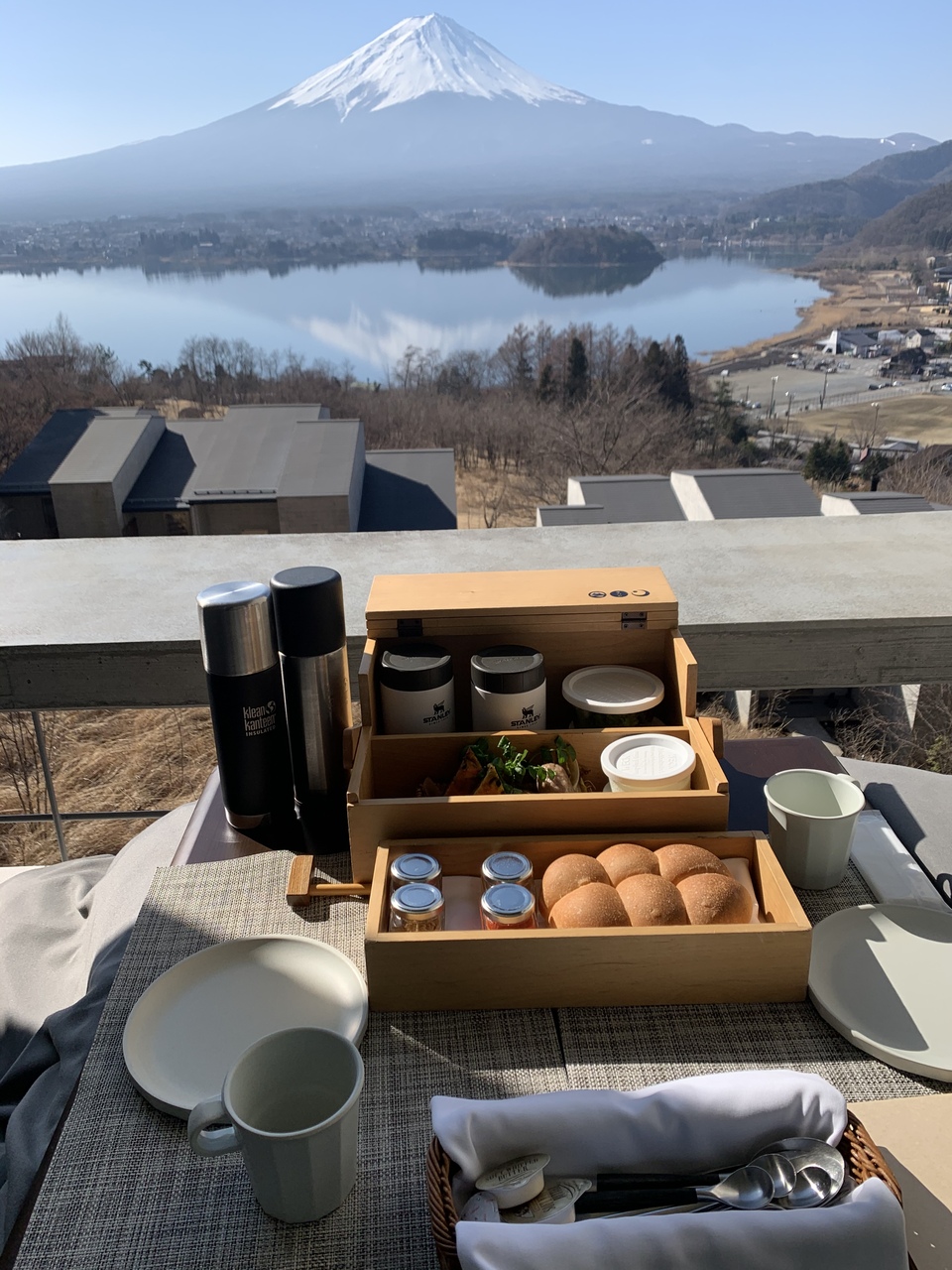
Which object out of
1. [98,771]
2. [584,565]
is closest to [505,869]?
[584,565]

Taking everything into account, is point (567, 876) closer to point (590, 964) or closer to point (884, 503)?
point (590, 964)

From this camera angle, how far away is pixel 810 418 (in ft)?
111

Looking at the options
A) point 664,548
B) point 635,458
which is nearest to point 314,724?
point 664,548

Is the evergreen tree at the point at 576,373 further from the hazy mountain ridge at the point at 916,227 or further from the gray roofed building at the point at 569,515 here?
the hazy mountain ridge at the point at 916,227

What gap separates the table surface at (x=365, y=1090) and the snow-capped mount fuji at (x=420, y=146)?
145m

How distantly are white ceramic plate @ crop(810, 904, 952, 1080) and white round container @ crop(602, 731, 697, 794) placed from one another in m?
0.19

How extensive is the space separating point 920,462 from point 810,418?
28.9 feet

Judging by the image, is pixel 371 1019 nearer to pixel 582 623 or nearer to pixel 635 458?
pixel 582 623

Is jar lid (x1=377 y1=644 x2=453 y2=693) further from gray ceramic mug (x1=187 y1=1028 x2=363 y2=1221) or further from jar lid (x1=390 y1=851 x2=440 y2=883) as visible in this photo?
gray ceramic mug (x1=187 y1=1028 x2=363 y2=1221)

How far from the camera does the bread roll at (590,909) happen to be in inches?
29.8

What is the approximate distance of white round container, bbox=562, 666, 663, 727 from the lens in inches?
40.1

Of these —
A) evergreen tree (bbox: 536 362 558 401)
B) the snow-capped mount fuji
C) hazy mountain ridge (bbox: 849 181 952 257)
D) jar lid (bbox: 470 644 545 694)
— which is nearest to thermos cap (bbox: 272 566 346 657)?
jar lid (bbox: 470 644 545 694)

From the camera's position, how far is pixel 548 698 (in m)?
1.14

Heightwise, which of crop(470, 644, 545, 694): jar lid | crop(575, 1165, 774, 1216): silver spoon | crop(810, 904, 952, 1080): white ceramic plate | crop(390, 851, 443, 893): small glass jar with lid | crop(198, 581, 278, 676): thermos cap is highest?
crop(198, 581, 278, 676): thermos cap
